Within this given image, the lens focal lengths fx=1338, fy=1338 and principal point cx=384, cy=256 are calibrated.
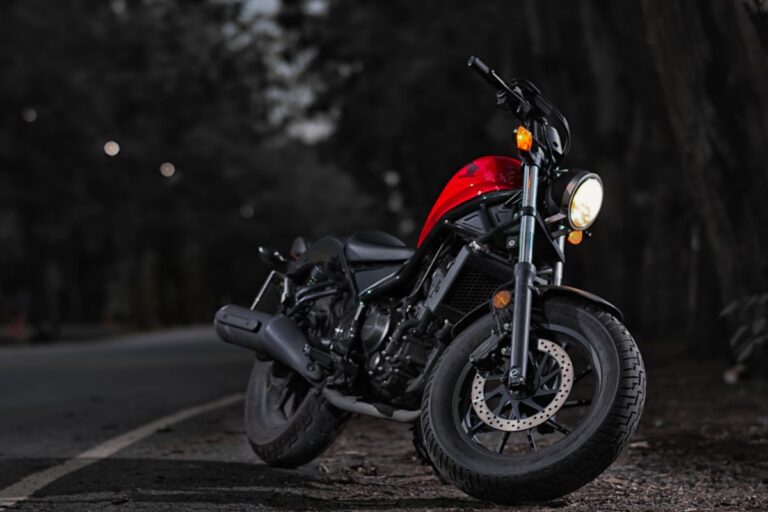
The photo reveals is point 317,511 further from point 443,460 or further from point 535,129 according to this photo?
point 535,129

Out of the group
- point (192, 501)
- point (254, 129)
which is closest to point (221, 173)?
point (254, 129)

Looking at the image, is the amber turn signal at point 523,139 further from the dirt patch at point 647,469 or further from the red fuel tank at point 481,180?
the dirt patch at point 647,469

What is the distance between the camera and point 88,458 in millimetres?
7102

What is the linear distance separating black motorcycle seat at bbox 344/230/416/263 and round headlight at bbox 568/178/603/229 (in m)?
1.21

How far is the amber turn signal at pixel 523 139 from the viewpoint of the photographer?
521cm

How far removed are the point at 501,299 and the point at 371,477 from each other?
159 centimetres

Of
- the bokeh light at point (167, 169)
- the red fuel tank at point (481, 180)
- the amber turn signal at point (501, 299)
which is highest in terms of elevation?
the bokeh light at point (167, 169)

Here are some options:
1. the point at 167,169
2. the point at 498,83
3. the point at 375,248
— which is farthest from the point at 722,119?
A: the point at 167,169

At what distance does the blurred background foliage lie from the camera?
11.2 meters

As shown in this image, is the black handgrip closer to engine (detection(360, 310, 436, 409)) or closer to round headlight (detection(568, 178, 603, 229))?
round headlight (detection(568, 178, 603, 229))

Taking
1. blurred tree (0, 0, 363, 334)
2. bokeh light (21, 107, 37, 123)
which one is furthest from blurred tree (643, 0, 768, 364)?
bokeh light (21, 107, 37, 123)

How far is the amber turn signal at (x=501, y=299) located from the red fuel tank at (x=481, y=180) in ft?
1.69

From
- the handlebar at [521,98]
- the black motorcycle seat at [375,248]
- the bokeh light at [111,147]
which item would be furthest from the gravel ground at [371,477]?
the bokeh light at [111,147]

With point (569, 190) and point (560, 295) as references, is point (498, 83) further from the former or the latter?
point (560, 295)
